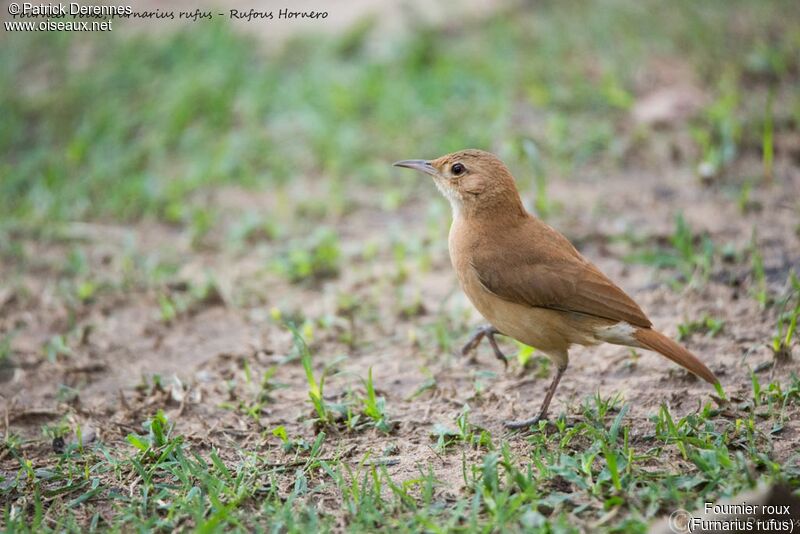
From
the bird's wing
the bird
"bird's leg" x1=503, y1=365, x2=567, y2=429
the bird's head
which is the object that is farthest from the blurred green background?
"bird's leg" x1=503, y1=365, x2=567, y2=429

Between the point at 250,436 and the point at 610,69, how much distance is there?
5305 millimetres

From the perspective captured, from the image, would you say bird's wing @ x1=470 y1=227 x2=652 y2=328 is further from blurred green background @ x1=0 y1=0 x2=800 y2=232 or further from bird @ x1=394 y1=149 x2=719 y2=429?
blurred green background @ x1=0 y1=0 x2=800 y2=232

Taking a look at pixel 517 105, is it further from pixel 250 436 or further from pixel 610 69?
pixel 250 436

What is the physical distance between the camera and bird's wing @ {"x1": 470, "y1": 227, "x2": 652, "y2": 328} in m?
4.62

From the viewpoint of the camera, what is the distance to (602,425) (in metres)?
4.51

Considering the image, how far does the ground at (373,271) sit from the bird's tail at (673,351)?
0.25 m

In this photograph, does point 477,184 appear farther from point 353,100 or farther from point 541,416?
point 353,100

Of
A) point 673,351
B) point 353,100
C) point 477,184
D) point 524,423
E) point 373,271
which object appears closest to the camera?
point 673,351

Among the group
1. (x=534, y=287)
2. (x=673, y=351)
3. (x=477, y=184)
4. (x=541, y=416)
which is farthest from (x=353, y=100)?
(x=673, y=351)

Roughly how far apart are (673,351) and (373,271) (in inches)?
103

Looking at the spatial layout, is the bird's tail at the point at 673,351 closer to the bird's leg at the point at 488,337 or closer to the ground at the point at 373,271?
the ground at the point at 373,271

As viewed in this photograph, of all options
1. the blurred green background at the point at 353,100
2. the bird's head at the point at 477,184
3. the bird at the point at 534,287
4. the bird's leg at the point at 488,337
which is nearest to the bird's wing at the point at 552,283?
the bird at the point at 534,287

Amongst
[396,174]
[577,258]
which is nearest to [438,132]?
[396,174]

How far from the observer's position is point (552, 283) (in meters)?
4.70
